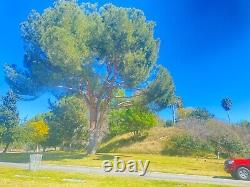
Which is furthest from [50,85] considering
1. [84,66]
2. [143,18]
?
[143,18]

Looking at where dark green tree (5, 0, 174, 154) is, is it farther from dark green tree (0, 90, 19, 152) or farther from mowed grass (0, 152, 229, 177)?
dark green tree (0, 90, 19, 152)

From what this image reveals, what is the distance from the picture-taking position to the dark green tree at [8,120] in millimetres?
47731

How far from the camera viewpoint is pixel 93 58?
28.5 metres

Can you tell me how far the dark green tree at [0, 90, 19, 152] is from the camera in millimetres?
47731

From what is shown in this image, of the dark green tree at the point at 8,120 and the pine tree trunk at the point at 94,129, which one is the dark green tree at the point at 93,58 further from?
the dark green tree at the point at 8,120

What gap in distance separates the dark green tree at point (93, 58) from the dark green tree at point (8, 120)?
695 inches

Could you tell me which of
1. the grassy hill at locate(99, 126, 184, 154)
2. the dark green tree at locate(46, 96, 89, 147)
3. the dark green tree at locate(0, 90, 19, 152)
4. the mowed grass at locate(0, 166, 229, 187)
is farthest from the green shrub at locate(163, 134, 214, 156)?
the dark green tree at locate(0, 90, 19, 152)

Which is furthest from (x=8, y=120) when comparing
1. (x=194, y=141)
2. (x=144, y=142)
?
(x=194, y=141)

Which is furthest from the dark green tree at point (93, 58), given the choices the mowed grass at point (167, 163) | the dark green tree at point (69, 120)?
the dark green tree at point (69, 120)

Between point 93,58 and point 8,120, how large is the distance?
2632cm

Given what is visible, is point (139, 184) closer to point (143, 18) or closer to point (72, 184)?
point (72, 184)

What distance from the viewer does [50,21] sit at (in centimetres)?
2905

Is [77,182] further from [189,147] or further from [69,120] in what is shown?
[69,120]

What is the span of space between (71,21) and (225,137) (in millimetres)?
18840
